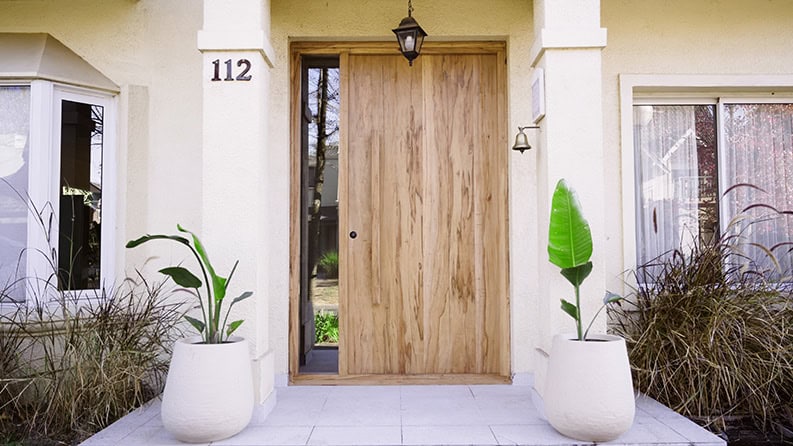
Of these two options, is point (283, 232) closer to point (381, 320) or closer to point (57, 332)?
point (381, 320)

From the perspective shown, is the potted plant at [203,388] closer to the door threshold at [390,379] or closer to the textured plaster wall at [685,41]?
the door threshold at [390,379]

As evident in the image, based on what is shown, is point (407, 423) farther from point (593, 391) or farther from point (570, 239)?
point (570, 239)

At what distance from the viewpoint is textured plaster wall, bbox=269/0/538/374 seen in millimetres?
4234

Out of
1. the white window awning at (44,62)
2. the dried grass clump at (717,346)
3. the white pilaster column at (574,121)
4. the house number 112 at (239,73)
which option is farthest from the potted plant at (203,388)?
the dried grass clump at (717,346)

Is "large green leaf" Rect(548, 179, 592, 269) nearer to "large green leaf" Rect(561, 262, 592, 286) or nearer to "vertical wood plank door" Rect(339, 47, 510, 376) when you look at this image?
"large green leaf" Rect(561, 262, 592, 286)

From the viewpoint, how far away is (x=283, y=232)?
4.28 metres

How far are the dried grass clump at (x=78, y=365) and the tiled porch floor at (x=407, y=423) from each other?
10.0 inches

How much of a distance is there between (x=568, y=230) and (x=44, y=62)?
13.1ft

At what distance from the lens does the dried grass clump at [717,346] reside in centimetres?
349

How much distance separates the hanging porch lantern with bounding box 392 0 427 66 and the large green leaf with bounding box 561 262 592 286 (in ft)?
6.46

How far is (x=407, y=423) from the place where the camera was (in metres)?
3.30

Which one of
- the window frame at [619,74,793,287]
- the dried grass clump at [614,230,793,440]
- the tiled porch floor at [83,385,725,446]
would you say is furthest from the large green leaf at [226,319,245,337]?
the window frame at [619,74,793,287]

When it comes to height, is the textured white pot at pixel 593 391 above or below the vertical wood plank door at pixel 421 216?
below

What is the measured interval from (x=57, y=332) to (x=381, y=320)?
2308 mm
